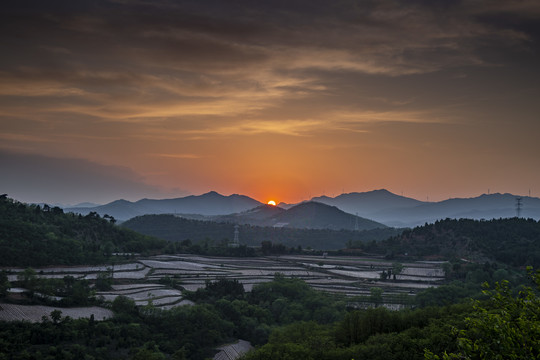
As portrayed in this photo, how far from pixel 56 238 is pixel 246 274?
37657 mm

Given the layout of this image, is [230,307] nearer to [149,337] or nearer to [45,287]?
[149,337]

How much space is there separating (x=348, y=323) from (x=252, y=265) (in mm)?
70756

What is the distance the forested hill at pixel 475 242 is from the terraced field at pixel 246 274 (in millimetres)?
9806

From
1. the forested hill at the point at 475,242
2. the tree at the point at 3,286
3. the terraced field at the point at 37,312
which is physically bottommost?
the terraced field at the point at 37,312

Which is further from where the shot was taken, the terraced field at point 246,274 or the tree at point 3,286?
the terraced field at point 246,274

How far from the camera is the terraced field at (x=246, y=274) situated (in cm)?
7494

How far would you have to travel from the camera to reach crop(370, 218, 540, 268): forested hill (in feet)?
351

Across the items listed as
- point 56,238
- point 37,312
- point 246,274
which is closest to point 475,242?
point 246,274

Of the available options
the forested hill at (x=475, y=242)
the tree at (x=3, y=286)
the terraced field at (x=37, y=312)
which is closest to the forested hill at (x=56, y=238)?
the tree at (x=3, y=286)

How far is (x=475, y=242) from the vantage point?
395ft

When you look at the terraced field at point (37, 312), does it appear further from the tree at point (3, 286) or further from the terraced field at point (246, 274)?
the tree at point (3, 286)

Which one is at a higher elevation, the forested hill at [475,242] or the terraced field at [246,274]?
the forested hill at [475,242]

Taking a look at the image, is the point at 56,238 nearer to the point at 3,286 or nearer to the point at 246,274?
the point at 246,274

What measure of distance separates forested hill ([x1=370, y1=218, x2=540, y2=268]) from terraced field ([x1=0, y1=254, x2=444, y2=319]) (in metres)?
9.81
